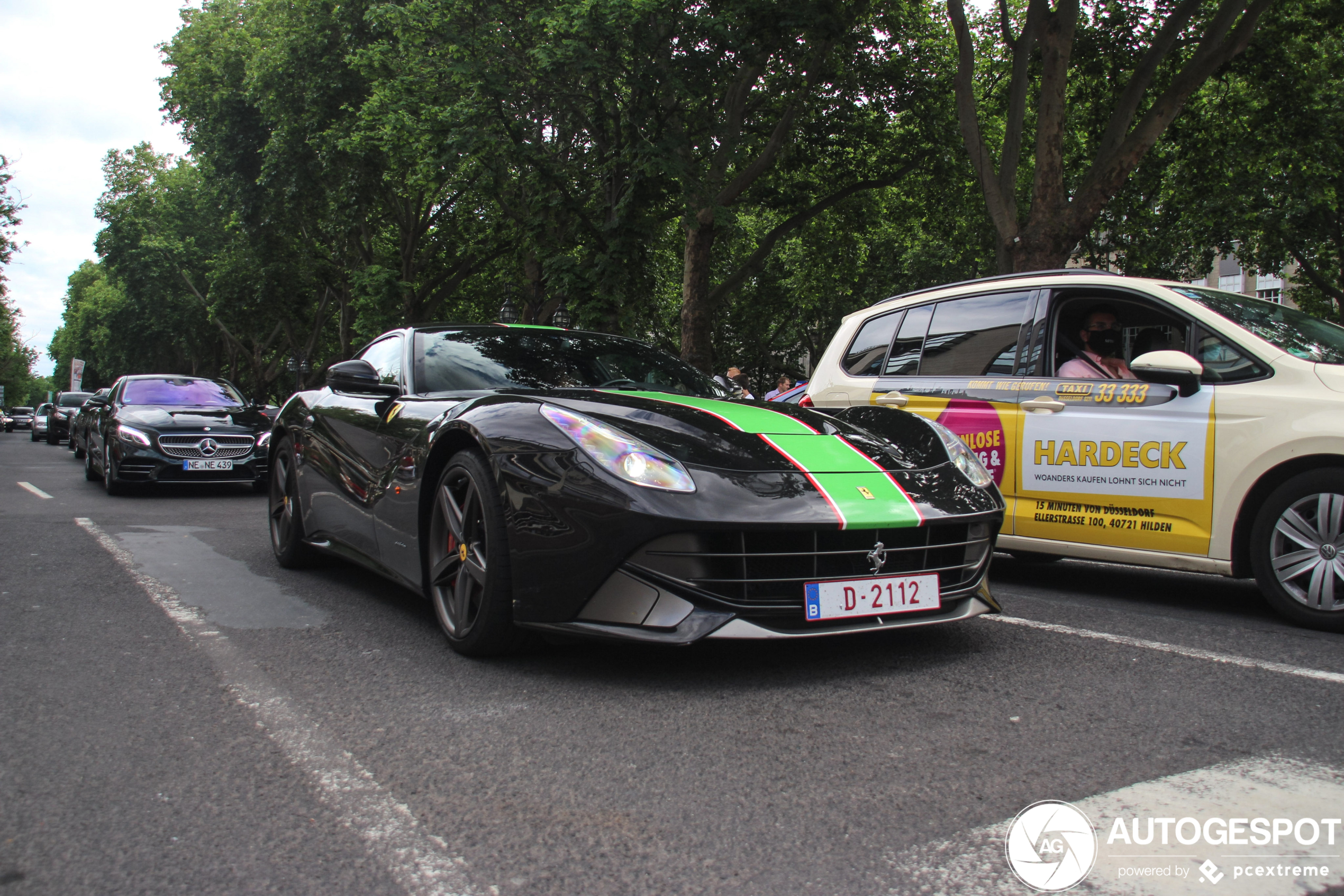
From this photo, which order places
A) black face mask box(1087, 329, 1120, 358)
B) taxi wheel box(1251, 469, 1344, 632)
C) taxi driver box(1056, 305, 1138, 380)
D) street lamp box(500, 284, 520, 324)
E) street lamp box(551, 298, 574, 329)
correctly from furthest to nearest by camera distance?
street lamp box(500, 284, 520, 324), street lamp box(551, 298, 574, 329), black face mask box(1087, 329, 1120, 358), taxi driver box(1056, 305, 1138, 380), taxi wheel box(1251, 469, 1344, 632)

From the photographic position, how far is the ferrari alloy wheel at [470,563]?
3.53 meters

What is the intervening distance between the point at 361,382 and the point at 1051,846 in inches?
132

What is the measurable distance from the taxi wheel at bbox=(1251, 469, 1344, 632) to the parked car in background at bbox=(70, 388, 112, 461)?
1316cm

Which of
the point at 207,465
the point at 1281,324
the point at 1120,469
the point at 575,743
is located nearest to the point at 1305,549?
the point at 1120,469

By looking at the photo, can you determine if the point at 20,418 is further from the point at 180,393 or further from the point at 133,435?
the point at 133,435

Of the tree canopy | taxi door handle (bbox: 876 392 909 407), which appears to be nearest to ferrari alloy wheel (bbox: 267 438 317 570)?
taxi door handle (bbox: 876 392 909 407)

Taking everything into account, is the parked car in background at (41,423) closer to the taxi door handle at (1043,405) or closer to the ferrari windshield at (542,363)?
the ferrari windshield at (542,363)

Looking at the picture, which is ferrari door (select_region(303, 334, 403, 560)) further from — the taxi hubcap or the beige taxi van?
the taxi hubcap

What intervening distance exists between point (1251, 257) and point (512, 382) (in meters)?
24.4

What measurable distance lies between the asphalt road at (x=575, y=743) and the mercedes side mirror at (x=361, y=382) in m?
0.99

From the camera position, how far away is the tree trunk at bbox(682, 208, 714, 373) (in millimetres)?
19344

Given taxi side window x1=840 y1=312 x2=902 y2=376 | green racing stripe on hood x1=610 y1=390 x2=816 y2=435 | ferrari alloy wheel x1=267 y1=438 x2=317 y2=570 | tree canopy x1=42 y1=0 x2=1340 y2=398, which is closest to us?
green racing stripe on hood x1=610 y1=390 x2=816 y2=435

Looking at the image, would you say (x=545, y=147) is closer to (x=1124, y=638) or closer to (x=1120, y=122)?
(x=1120, y=122)
